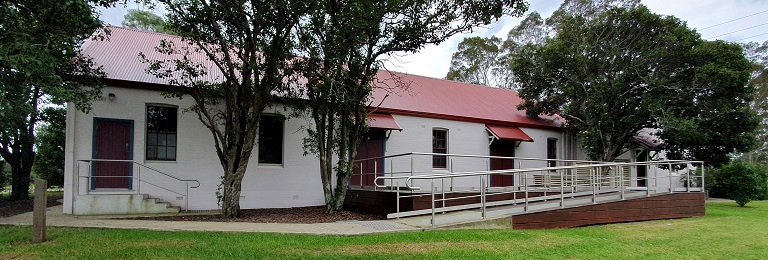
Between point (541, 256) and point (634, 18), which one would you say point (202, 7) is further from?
point (634, 18)

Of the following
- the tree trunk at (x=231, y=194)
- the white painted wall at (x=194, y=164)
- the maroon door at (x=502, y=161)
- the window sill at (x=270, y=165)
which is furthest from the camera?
the maroon door at (x=502, y=161)

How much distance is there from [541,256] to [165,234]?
19.5ft

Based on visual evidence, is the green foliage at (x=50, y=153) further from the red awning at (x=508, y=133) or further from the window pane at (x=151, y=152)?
the red awning at (x=508, y=133)

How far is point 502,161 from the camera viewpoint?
18828mm

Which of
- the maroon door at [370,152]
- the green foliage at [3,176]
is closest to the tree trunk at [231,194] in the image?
→ the maroon door at [370,152]

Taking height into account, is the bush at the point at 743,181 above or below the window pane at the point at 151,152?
below

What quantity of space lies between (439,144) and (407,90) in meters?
2.52

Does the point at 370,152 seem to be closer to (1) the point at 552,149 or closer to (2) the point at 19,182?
(1) the point at 552,149

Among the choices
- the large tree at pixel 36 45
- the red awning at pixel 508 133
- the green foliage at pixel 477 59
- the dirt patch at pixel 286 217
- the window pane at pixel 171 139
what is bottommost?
the dirt patch at pixel 286 217

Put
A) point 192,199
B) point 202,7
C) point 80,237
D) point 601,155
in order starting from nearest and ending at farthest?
point 80,237, point 202,7, point 192,199, point 601,155

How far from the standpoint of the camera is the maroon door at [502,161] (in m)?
18.7

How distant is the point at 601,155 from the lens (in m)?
18.1

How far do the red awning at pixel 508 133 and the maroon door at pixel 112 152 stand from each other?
12062mm

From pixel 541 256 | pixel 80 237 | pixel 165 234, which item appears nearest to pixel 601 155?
pixel 541 256
